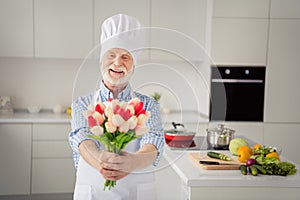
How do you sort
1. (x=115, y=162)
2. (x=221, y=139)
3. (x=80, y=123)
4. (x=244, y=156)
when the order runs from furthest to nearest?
(x=221, y=139)
(x=244, y=156)
(x=80, y=123)
(x=115, y=162)

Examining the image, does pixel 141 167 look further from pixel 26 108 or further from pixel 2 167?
pixel 26 108

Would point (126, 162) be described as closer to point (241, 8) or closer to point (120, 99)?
point (120, 99)

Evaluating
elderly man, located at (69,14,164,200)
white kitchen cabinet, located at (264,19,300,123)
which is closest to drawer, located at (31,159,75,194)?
white kitchen cabinet, located at (264,19,300,123)

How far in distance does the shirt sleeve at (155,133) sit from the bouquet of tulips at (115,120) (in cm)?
5

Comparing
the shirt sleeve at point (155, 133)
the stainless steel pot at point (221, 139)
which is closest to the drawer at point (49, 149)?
the stainless steel pot at point (221, 139)

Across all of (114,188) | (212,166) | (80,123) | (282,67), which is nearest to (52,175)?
(212,166)

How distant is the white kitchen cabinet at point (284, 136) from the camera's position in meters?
3.57

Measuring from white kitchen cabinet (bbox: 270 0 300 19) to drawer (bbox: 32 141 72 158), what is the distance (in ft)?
7.17

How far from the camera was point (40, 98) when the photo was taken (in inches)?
155

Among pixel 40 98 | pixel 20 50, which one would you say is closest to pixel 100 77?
pixel 20 50

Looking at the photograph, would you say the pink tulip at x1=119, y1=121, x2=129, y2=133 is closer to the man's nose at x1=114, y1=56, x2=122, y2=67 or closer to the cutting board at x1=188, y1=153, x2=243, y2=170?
the man's nose at x1=114, y1=56, x2=122, y2=67

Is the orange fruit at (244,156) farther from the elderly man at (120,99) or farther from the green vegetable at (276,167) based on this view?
the elderly man at (120,99)

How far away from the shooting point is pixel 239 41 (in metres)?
3.47

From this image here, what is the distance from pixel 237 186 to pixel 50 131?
6.89ft
